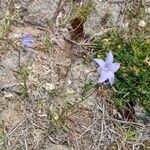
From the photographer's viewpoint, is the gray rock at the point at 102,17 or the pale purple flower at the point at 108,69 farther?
the gray rock at the point at 102,17

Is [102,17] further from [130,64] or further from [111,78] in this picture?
[111,78]

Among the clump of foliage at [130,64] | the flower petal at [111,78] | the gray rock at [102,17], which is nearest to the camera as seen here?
the flower petal at [111,78]

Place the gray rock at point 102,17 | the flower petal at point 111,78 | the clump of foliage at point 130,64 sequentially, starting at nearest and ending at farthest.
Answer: the flower petal at point 111,78
the clump of foliage at point 130,64
the gray rock at point 102,17

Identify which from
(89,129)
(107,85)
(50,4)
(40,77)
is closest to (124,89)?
(107,85)

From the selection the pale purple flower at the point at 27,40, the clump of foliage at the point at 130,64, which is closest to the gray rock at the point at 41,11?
the pale purple flower at the point at 27,40

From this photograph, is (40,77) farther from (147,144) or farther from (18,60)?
(147,144)

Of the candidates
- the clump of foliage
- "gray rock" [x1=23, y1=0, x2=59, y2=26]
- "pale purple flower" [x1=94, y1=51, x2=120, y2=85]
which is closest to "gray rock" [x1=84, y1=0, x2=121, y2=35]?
the clump of foliage

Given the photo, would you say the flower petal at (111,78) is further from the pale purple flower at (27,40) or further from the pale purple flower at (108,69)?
the pale purple flower at (27,40)

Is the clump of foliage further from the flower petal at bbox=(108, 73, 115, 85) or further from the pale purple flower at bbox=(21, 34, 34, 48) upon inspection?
the pale purple flower at bbox=(21, 34, 34, 48)

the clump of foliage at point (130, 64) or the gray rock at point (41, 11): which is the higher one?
the gray rock at point (41, 11)
